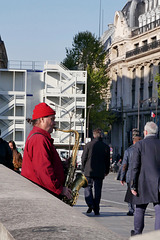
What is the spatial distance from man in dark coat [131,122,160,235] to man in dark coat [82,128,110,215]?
4.89 m

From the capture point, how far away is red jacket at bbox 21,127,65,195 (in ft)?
18.2

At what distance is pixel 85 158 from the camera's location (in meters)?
13.8

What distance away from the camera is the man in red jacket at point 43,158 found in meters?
5.56

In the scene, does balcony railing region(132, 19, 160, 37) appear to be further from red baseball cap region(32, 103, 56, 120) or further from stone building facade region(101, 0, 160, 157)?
red baseball cap region(32, 103, 56, 120)

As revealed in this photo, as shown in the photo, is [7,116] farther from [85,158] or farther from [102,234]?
[102,234]

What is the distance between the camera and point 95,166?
13.6m

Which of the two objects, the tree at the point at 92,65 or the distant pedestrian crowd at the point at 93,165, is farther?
the tree at the point at 92,65

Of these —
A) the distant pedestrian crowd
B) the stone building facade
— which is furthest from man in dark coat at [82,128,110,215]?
the stone building facade

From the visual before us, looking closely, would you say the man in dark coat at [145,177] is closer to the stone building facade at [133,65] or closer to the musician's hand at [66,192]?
the musician's hand at [66,192]

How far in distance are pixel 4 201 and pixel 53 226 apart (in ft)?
2.78

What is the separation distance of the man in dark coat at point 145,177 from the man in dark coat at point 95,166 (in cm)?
489

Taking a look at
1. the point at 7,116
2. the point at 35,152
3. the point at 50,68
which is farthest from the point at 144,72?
the point at 35,152

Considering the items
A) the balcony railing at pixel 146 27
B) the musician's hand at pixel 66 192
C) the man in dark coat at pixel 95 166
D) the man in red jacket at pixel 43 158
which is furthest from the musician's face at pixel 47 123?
the balcony railing at pixel 146 27

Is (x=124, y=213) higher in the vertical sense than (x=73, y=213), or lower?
lower
